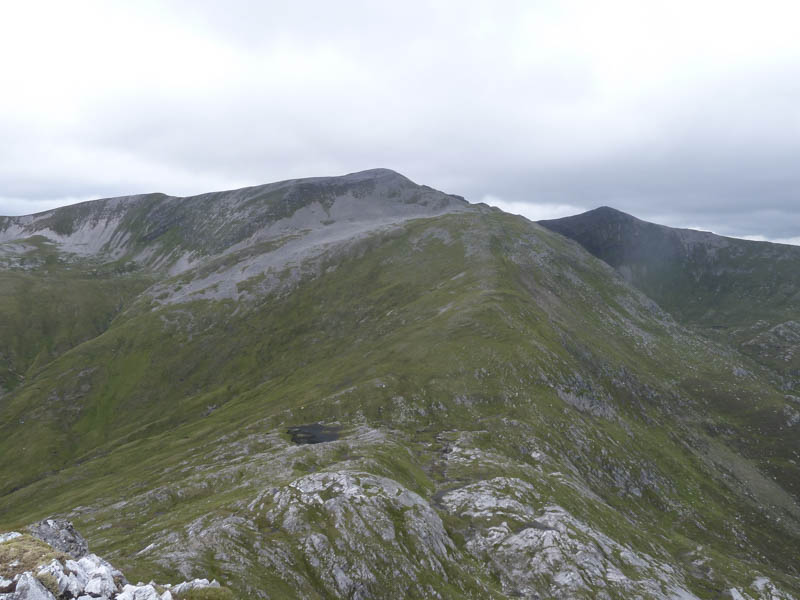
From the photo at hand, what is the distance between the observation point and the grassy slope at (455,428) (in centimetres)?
8350

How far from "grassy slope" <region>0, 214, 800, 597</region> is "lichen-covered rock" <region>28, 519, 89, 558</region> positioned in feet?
19.4

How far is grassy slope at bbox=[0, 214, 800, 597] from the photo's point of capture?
274 ft

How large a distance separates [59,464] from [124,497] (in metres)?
97.7

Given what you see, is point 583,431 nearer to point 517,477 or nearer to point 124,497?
point 517,477

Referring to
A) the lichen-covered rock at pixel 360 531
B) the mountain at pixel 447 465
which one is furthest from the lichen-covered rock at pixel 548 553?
the lichen-covered rock at pixel 360 531

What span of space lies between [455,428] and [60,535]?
8377 cm

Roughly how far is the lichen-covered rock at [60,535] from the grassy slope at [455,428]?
592 centimetres

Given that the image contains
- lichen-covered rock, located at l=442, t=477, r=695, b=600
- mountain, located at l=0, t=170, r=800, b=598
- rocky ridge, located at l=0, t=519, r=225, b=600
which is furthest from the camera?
lichen-covered rock, located at l=442, t=477, r=695, b=600

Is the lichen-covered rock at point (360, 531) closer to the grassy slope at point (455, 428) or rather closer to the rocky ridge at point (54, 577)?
the grassy slope at point (455, 428)

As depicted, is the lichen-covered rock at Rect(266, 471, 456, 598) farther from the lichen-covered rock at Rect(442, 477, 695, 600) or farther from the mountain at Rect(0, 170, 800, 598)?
the lichen-covered rock at Rect(442, 477, 695, 600)

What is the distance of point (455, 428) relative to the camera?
354 ft

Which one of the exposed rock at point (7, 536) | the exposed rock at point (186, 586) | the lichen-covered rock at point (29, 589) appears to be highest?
the lichen-covered rock at point (29, 589)

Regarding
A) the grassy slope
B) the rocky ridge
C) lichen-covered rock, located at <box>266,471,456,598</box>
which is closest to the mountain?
lichen-covered rock, located at <box>266,471,456,598</box>

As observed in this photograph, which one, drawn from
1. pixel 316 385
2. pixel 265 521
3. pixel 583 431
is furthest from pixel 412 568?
pixel 316 385
